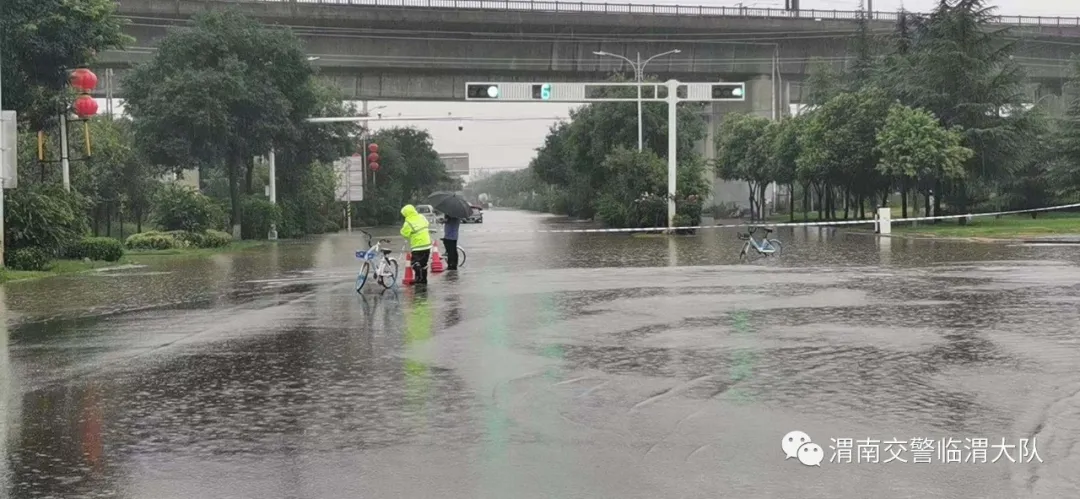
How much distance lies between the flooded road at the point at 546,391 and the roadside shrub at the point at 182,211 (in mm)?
21251

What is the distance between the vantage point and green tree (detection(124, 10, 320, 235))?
3878 centimetres

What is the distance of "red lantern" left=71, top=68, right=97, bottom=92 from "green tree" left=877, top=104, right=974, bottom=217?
30.1 metres

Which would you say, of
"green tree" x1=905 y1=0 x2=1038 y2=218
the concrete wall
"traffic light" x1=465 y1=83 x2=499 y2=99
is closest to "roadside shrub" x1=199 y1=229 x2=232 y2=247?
"traffic light" x1=465 y1=83 x2=499 y2=99

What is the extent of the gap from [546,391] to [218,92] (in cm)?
3308

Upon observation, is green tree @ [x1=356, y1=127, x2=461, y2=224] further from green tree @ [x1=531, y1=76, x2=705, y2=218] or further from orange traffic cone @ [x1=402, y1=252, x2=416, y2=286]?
orange traffic cone @ [x1=402, y1=252, x2=416, y2=286]

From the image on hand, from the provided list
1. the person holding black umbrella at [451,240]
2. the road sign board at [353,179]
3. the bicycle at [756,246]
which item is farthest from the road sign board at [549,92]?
the road sign board at [353,179]

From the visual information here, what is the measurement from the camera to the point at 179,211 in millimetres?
38594

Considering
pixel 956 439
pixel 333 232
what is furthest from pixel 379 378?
pixel 333 232

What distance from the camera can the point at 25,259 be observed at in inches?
936

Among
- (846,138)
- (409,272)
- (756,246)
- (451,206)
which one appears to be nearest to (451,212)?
(451,206)

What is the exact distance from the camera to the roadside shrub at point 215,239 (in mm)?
37500

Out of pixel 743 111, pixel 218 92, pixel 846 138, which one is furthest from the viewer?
pixel 743 111

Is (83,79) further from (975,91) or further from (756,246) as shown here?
(975,91)

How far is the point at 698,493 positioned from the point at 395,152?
7781 cm
